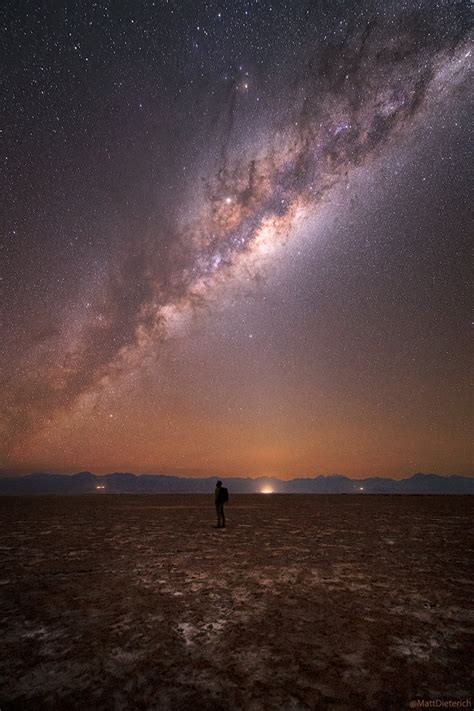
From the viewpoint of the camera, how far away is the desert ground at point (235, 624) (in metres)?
4.00

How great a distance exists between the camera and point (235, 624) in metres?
5.65

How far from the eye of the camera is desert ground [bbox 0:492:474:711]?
13.1ft

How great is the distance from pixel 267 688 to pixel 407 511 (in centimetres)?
1902

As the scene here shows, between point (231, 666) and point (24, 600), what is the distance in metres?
4.69

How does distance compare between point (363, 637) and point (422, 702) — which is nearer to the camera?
point (422, 702)

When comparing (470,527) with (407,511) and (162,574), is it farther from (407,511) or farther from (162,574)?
(162,574)

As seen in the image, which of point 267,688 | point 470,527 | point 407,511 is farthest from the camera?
point 407,511

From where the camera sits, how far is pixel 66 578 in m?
8.18

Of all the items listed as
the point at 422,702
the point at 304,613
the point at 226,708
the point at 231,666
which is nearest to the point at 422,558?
the point at 304,613

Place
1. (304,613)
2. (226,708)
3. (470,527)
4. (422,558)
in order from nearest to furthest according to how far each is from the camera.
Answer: (226,708) → (304,613) → (422,558) → (470,527)

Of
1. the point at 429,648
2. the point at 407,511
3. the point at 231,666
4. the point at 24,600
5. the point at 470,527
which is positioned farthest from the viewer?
the point at 407,511

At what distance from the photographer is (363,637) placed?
519 centimetres

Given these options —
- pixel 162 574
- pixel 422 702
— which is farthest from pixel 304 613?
pixel 162 574

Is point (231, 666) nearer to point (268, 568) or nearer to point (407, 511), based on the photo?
point (268, 568)
